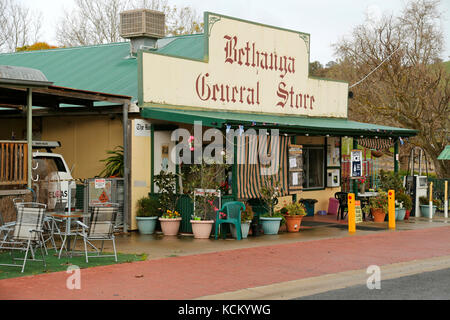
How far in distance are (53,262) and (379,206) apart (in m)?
10.4

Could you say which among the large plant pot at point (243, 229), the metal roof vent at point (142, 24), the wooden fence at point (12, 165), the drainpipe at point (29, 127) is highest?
the metal roof vent at point (142, 24)

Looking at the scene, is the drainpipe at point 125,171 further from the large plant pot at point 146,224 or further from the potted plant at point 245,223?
the potted plant at point 245,223

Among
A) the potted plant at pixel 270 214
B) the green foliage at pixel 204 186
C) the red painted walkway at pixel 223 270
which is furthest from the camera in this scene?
the potted plant at pixel 270 214

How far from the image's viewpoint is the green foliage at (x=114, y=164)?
15.9 m

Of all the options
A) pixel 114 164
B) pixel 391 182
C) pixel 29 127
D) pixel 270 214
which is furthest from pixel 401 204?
pixel 29 127

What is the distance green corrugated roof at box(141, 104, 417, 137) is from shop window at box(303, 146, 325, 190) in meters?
1.34

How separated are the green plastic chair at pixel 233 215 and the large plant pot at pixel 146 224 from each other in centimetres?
177

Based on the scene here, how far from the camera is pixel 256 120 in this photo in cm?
1563

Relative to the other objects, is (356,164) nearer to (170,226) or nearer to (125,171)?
(170,226)

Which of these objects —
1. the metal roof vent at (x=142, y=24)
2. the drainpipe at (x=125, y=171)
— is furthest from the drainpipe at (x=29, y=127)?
the metal roof vent at (x=142, y=24)

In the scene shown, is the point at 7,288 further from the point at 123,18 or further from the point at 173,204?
the point at 123,18

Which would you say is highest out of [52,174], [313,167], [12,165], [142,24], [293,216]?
[142,24]

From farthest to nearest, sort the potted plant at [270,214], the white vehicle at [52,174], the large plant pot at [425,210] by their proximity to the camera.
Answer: the large plant pot at [425,210] → the potted plant at [270,214] → the white vehicle at [52,174]

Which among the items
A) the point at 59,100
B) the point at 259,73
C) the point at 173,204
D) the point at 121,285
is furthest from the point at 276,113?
the point at 121,285
